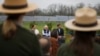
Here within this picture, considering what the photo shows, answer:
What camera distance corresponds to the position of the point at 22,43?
10.4 ft

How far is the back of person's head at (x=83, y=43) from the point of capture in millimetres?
3104

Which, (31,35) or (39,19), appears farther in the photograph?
(39,19)

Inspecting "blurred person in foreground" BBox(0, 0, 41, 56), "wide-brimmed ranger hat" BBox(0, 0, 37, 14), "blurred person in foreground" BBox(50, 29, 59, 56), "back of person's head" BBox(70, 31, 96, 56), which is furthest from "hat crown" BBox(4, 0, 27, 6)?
"blurred person in foreground" BBox(50, 29, 59, 56)

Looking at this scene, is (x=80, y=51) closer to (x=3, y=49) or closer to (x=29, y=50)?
(x=29, y=50)

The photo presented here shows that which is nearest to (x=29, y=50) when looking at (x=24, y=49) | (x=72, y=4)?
(x=24, y=49)

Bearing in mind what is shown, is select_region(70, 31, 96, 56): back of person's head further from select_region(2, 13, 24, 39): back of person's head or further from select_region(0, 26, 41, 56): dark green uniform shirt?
select_region(2, 13, 24, 39): back of person's head

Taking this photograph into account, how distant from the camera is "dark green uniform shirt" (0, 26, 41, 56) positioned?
317 cm

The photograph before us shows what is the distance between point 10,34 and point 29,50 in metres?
0.18

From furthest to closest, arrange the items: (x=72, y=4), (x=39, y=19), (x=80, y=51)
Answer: (x=72, y=4) < (x=39, y=19) < (x=80, y=51)

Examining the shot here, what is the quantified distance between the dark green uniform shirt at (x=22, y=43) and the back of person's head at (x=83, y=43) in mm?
280

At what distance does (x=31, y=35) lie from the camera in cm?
318

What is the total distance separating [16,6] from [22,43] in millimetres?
325

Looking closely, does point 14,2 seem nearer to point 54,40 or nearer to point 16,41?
point 16,41

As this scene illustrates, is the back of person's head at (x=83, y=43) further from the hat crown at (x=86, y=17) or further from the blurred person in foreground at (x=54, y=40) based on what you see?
the blurred person in foreground at (x=54, y=40)
